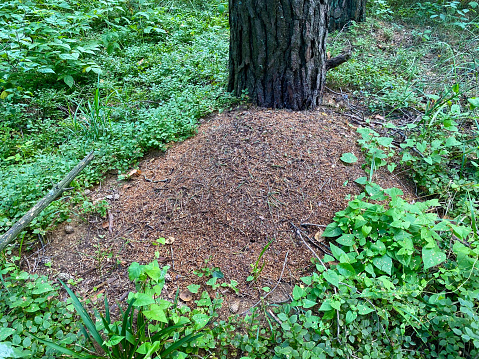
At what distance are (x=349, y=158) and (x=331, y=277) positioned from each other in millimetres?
1110

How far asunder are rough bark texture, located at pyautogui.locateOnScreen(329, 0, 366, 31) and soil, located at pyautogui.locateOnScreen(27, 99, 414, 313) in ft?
9.97

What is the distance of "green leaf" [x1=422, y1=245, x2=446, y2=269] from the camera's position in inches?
77.0

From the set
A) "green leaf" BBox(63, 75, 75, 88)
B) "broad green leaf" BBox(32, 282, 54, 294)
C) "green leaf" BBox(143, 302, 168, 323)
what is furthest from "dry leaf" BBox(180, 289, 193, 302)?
"green leaf" BBox(63, 75, 75, 88)

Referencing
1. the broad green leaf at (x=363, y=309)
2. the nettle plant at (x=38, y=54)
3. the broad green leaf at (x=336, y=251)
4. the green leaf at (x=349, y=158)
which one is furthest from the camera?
the nettle plant at (x=38, y=54)

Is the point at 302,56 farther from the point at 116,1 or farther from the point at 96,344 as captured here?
the point at 116,1

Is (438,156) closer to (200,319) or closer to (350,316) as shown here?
(350,316)

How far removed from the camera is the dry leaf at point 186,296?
80.0 inches

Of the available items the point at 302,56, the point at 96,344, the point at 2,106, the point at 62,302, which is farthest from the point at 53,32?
the point at 96,344

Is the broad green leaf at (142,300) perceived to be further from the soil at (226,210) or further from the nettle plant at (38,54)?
the nettle plant at (38,54)

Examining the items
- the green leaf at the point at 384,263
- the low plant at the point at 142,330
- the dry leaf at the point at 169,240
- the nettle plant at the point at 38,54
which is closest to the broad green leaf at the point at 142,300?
the low plant at the point at 142,330

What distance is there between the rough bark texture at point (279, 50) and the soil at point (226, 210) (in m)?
0.35

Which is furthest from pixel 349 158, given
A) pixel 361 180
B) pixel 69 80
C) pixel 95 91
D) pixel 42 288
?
pixel 69 80

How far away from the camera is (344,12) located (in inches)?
203

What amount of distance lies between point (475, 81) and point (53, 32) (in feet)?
18.5
